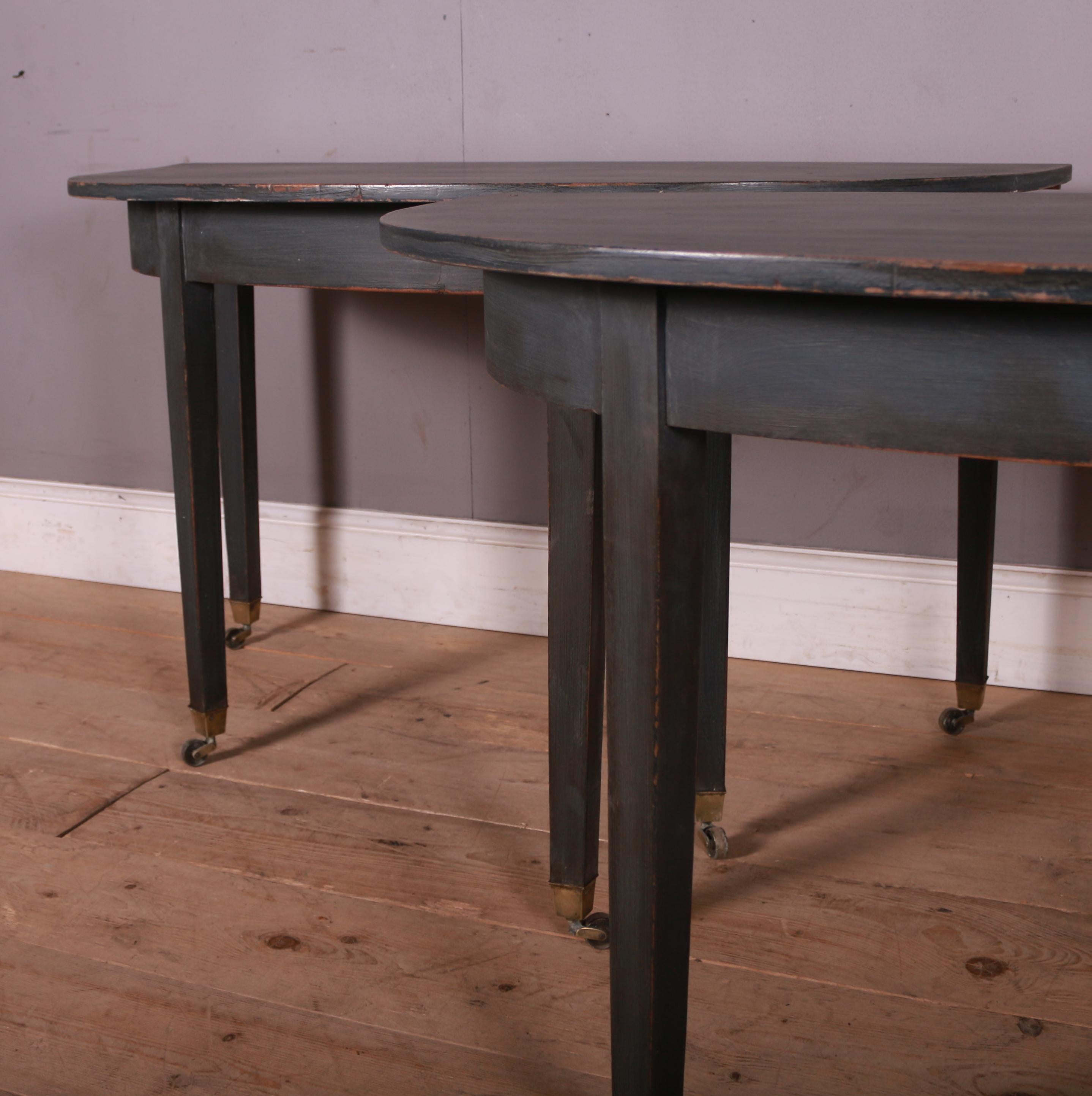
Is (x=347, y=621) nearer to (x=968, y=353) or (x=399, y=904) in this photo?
(x=399, y=904)

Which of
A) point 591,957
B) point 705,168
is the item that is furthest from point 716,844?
point 705,168

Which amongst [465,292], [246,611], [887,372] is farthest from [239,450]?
[887,372]

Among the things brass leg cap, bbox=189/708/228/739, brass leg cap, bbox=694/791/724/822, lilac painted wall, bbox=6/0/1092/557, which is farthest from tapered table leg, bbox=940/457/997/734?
brass leg cap, bbox=189/708/228/739

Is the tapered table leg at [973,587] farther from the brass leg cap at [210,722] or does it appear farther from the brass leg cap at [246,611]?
the brass leg cap at [246,611]

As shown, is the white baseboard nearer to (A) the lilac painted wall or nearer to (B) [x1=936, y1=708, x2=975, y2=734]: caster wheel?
(A) the lilac painted wall

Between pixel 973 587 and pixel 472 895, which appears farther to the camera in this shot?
pixel 973 587

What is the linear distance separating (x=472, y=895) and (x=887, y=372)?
83cm

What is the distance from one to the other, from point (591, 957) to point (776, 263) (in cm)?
78

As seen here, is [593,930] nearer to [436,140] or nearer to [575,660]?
[575,660]

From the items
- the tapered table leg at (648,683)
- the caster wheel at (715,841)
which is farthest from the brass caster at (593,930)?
the tapered table leg at (648,683)

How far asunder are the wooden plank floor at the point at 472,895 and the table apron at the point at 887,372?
0.61m

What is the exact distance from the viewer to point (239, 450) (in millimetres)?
1842

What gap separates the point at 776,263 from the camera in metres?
0.54

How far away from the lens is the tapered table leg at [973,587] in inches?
56.1
